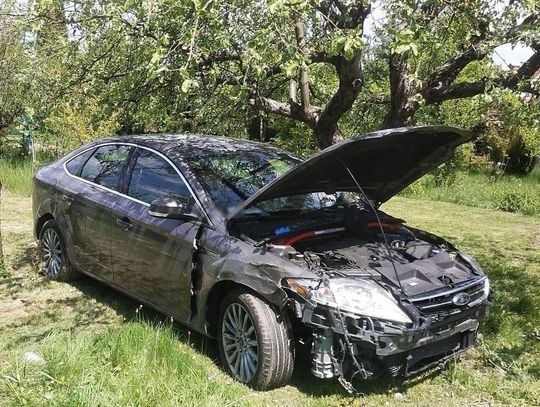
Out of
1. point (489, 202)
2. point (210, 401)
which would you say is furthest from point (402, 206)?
point (210, 401)

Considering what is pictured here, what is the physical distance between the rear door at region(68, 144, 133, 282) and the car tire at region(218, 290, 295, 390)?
1609mm

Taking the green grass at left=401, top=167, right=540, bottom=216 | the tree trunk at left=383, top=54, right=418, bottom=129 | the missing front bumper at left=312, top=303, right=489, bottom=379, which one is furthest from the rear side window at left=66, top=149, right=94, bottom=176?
the green grass at left=401, top=167, right=540, bottom=216

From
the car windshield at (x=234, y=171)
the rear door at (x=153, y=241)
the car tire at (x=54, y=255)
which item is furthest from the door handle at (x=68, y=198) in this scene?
the car windshield at (x=234, y=171)

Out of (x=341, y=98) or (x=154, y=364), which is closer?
(x=154, y=364)

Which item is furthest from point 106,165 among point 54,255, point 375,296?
point 375,296

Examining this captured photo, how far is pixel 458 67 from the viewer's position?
6.07 m

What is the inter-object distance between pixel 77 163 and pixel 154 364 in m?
2.88

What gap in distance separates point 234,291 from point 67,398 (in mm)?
1255

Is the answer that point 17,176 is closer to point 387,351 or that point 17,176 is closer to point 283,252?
point 283,252

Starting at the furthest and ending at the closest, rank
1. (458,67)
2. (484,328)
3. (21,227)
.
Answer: (21,227), (458,67), (484,328)

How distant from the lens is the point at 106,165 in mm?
5762

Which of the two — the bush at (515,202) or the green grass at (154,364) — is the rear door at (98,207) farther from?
the bush at (515,202)

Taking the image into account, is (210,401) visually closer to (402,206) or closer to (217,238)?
(217,238)

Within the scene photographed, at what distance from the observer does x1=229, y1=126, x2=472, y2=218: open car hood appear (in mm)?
4117
